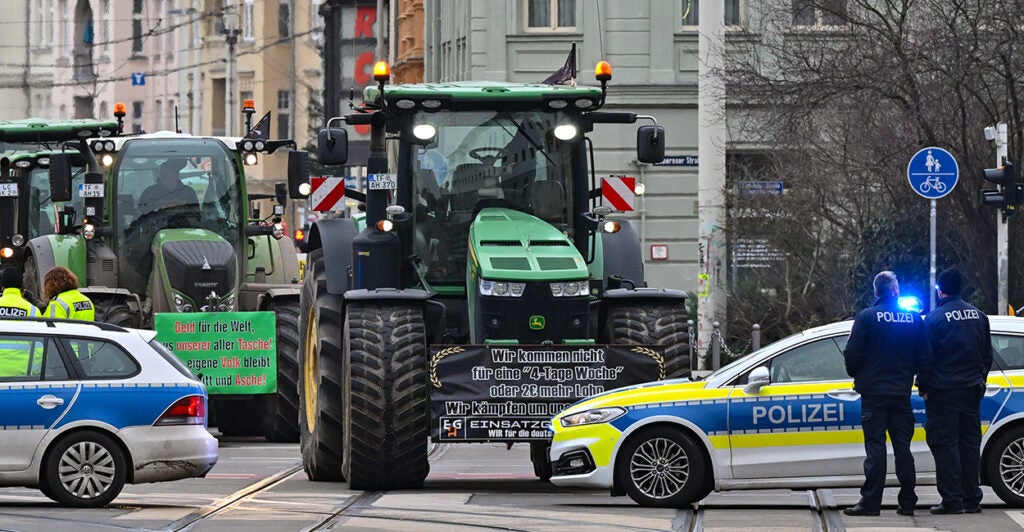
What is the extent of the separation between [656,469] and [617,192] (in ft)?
10.7

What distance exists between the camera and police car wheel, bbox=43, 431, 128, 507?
16.3 m

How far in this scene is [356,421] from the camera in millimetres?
17078

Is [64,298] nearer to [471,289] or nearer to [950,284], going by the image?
[471,289]

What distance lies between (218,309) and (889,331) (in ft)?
33.2

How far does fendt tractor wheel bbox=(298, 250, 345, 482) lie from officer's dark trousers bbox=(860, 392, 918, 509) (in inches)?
176

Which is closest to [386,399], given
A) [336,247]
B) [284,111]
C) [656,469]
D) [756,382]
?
[656,469]

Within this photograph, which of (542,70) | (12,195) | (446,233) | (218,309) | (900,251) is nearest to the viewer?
(446,233)

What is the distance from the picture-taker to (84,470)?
16375 millimetres

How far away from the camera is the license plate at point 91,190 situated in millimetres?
24297

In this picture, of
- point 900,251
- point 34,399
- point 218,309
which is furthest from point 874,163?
point 34,399

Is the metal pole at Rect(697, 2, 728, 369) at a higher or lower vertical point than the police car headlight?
higher

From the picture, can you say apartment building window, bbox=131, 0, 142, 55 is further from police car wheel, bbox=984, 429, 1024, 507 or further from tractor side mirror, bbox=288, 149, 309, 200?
police car wheel, bbox=984, 429, 1024, 507

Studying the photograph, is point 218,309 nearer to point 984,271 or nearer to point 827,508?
point 827,508

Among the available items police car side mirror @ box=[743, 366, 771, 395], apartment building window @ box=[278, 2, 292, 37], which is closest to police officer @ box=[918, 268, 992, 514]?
police car side mirror @ box=[743, 366, 771, 395]
